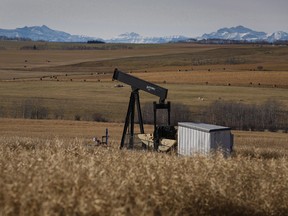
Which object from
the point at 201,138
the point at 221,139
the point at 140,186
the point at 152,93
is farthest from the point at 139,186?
the point at 152,93

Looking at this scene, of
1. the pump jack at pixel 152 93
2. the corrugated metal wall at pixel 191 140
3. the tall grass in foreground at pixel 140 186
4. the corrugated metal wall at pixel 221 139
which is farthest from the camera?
the pump jack at pixel 152 93


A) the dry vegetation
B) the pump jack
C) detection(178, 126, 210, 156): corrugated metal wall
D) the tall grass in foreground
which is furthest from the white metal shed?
the tall grass in foreground

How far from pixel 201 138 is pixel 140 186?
1379 cm

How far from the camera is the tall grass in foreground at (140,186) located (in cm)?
636

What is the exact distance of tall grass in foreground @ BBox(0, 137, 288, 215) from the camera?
6359mm

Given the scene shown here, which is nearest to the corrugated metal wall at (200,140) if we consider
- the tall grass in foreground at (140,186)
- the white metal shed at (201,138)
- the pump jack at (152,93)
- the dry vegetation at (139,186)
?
the white metal shed at (201,138)

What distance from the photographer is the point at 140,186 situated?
290 inches

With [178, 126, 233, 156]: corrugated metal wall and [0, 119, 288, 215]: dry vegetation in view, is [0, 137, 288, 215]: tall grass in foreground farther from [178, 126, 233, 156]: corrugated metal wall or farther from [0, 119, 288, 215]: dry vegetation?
[178, 126, 233, 156]: corrugated metal wall

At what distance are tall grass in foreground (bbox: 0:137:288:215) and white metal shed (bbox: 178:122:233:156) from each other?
1052 centimetres

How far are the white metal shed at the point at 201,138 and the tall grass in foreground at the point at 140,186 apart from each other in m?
10.5

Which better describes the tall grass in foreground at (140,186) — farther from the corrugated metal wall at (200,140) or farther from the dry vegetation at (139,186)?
the corrugated metal wall at (200,140)

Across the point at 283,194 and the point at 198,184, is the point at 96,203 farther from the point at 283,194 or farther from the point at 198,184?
the point at 283,194

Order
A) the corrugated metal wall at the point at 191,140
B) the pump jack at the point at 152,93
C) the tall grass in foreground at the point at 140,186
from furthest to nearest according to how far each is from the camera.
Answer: the pump jack at the point at 152,93 < the corrugated metal wall at the point at 191,140 < the tall grass in foreground at the point at 140,186

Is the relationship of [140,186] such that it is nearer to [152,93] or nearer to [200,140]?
[200,140]
